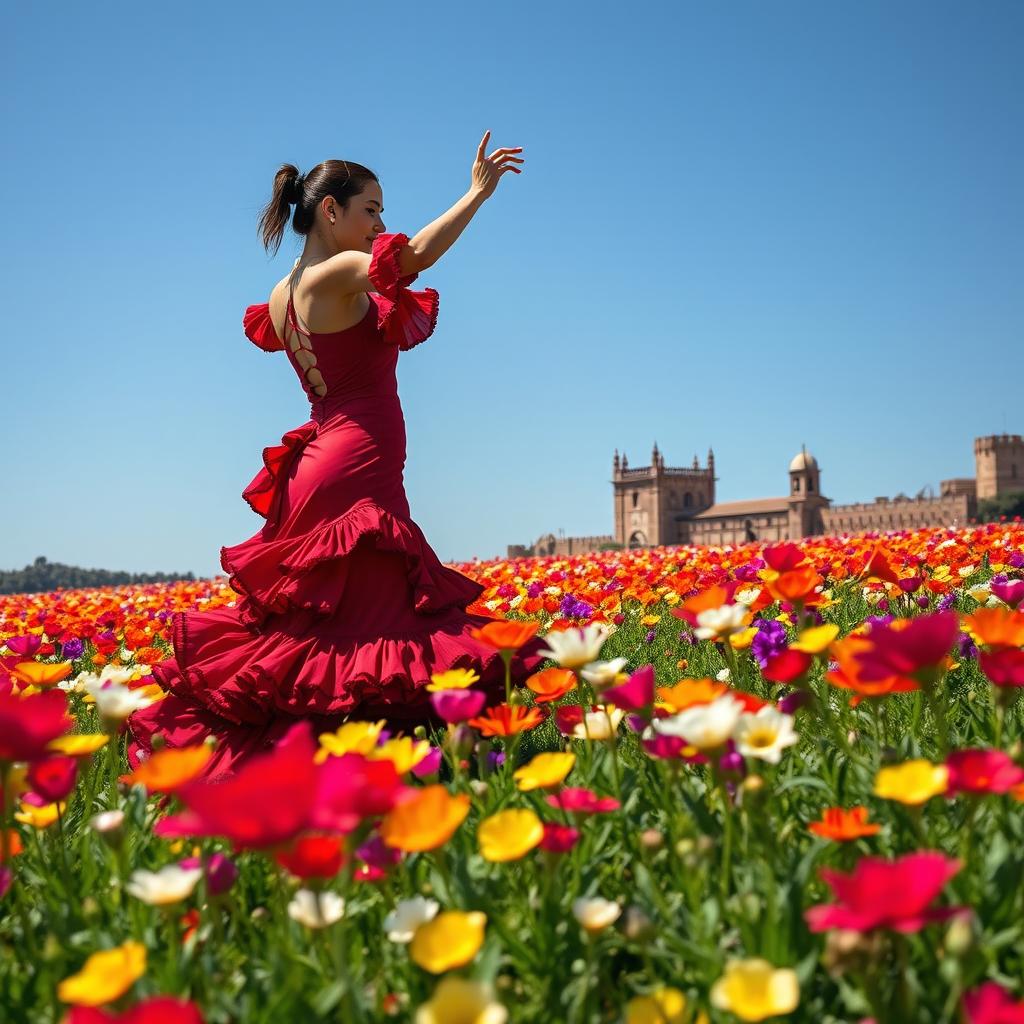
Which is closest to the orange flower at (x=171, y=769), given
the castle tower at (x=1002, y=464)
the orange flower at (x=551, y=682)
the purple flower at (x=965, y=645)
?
the orange flower at (x=551, y=682)

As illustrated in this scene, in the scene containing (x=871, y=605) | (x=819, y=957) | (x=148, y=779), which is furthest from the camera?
(x=871, y=605)

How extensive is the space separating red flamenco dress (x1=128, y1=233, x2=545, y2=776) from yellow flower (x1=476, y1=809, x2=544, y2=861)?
1.54 meters

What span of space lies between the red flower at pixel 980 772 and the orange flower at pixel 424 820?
1.91ft

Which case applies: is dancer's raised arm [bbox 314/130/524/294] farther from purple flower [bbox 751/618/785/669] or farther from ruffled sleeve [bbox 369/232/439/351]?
purple flower [bbox 751/618/785/669]

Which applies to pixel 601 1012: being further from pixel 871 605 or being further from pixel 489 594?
pixel 489 594

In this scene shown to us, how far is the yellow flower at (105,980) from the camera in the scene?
106 centimetres

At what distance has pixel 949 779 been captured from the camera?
4.01 ft

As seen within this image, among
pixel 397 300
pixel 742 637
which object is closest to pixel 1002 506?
pixel 397 300

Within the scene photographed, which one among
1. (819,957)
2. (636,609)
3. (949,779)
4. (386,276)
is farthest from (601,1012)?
(636,609)

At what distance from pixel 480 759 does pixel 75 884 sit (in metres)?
0.73

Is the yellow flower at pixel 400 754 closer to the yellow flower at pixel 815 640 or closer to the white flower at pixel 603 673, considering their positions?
the white flower at pixel 603 673

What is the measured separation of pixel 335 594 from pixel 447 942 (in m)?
2.03

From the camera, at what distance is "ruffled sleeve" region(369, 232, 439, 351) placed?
302 cm

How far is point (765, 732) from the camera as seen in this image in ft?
5.09
